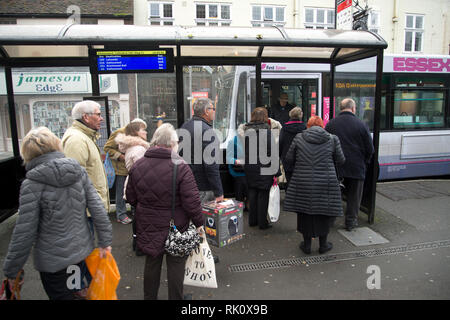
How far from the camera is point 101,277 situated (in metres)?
2.44

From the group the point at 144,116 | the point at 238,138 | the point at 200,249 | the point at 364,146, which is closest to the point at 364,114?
the point at 364,146

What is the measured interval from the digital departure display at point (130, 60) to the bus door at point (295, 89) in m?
2.93

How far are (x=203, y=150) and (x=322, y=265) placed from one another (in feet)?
6.24

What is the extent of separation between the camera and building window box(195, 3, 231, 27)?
14.5m

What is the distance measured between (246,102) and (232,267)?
391 cm

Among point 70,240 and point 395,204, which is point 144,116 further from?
point 395,204

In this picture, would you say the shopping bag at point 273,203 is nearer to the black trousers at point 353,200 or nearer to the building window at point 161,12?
the black trousers at point 353,200

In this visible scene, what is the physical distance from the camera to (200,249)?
2801 millimetres

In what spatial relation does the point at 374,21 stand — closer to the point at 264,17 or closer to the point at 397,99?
the point at 264,17

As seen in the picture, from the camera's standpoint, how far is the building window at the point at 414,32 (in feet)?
52.7

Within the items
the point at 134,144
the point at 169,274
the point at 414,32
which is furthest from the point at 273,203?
the point at 414,32

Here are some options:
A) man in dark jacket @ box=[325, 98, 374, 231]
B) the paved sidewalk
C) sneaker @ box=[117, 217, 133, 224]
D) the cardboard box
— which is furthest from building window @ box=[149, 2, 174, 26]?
the cardboard box

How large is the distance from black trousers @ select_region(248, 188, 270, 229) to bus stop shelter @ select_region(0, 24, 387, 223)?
5.49 feet

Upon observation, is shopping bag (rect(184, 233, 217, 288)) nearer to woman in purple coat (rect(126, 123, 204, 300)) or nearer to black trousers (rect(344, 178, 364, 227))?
woman in purple coat (rect(126, 123, 204, 300))
